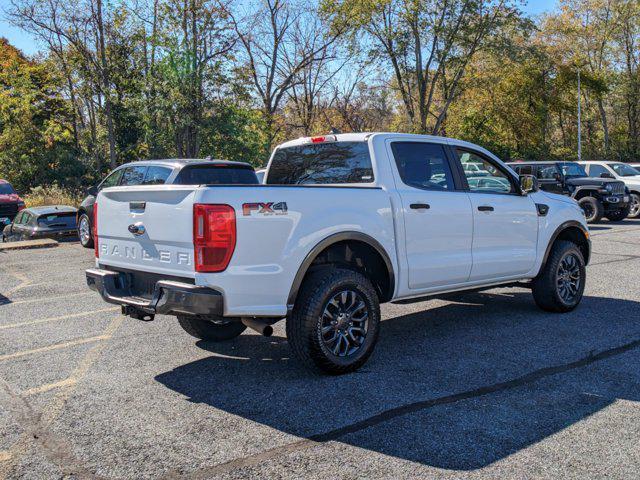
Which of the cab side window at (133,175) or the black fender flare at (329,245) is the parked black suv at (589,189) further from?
the black fender flare at (329,245)

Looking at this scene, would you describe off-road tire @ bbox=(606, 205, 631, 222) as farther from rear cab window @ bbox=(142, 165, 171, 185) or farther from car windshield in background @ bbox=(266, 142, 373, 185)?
car windshield in background @ bbox=(266, 142, 373, 185)

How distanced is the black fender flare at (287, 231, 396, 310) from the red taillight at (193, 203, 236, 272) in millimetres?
559

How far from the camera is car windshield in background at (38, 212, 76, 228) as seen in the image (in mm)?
15547

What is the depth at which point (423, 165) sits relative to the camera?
5734 mm

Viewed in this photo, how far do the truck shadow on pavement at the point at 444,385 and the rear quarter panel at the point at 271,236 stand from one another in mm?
680

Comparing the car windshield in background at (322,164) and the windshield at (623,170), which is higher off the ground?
the windshield at (623,170)

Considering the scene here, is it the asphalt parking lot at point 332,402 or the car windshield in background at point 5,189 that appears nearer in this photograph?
the asphalt parking lot at point 332,402

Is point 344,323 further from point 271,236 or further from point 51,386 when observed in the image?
point 51,386

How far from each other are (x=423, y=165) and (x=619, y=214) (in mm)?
15138

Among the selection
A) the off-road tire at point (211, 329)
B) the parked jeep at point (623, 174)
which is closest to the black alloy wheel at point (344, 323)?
the off-road tire at point (211, 329)

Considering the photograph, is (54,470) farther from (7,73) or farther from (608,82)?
(608,82)

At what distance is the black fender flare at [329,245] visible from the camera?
453 centimetres

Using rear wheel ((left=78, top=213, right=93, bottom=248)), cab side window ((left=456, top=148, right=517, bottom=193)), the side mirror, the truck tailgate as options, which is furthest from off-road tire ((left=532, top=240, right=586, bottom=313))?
rear wheel ((left=78, top=213, right=93, bottom=248))

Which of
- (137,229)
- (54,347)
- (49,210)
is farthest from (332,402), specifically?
(49,210)
